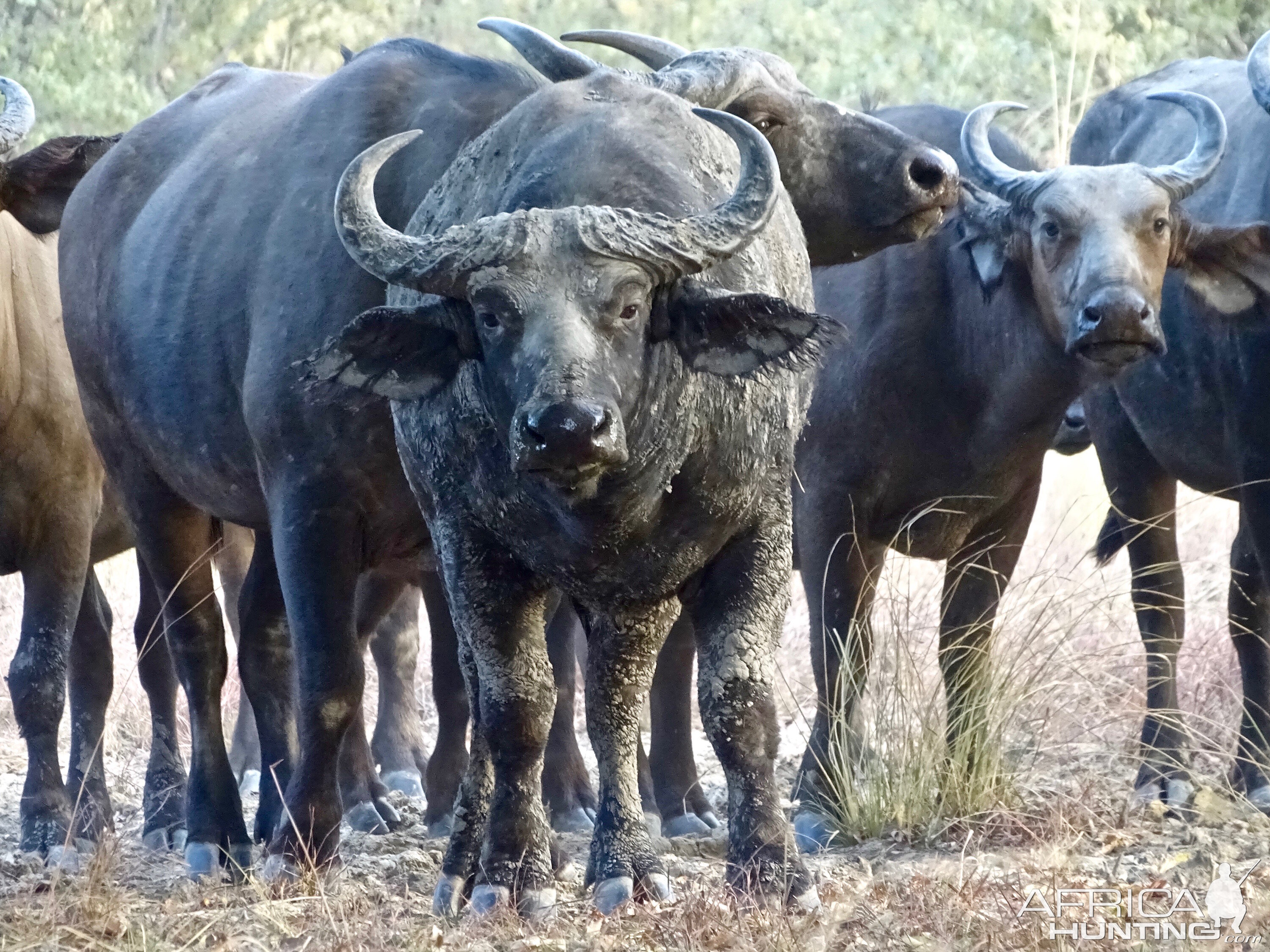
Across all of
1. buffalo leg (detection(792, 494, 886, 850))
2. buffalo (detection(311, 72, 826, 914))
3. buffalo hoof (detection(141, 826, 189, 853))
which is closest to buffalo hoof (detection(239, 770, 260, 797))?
buffalo hoof (detection(141, 826, 189, 853))

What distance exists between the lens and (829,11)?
21.3 meters

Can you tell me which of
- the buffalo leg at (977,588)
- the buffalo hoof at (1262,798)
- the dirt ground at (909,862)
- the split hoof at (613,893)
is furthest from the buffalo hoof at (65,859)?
the buffalo hoof at (1262,798)

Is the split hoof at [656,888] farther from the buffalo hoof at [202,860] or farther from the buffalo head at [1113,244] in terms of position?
the buffalo head at [1113,244]

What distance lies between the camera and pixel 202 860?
5.93m

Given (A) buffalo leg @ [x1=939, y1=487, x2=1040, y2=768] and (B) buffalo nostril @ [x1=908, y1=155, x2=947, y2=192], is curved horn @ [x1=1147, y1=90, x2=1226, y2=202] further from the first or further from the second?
(A) buffalo leg @ [x1=939, y1=487, x2=1040, y2=768]

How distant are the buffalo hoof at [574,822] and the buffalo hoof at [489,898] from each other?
1.73 meters

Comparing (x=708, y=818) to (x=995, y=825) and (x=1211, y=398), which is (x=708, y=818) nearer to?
(x=995, y=825)

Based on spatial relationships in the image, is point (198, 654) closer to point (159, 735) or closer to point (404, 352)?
point (159, 735)

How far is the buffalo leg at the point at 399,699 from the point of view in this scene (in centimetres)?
815

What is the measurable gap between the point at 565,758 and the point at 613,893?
1.83m

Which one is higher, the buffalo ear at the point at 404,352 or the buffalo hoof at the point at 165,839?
the buffalo ear at the point at 404,352

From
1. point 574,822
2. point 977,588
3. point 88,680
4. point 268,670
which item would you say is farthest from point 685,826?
point 88,680

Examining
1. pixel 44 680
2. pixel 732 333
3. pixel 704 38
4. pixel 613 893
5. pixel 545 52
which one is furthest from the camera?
pixel 704 38

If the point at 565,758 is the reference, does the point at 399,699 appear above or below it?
below
